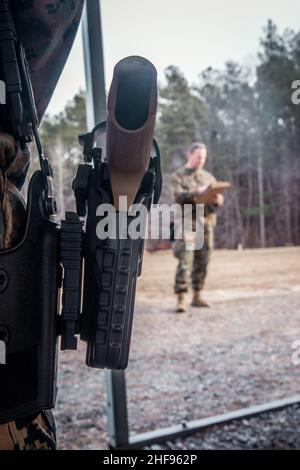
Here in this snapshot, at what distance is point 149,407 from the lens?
5.68 feet

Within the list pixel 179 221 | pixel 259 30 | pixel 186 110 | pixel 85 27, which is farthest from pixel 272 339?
pixel 85 27

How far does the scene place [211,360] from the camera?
2.13 m

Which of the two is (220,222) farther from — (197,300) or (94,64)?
(94,64)

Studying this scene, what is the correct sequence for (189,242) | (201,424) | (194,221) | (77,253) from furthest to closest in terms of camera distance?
(189,242), (194,221), (201,424), (77,253)

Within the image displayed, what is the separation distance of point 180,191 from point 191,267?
1.42 feet

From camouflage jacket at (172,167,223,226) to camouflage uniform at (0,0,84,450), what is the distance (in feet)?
4.82

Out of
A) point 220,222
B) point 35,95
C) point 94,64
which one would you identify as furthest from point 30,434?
point 220,222

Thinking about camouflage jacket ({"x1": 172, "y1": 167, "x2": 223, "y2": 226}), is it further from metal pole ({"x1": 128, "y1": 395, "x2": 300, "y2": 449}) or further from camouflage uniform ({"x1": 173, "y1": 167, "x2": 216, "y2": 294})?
metal pole ({"x1": 128, "y1": 395, "x2": 300, "y2": 449})

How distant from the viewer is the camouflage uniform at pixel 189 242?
208 centimetres

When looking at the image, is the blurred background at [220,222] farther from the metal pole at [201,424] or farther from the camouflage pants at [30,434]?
the camouflage pants at [30,434]

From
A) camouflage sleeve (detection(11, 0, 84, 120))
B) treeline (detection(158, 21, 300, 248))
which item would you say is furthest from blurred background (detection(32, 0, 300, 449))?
camouflage sleeve (detection(11, 0, 84, 120))

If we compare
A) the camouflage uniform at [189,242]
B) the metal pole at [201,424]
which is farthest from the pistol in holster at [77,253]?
the camouflage uniform at [189,242]

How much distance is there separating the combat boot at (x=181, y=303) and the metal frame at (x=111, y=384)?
792mm

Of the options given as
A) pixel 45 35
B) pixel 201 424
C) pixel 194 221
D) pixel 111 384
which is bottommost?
pixel 201 424
